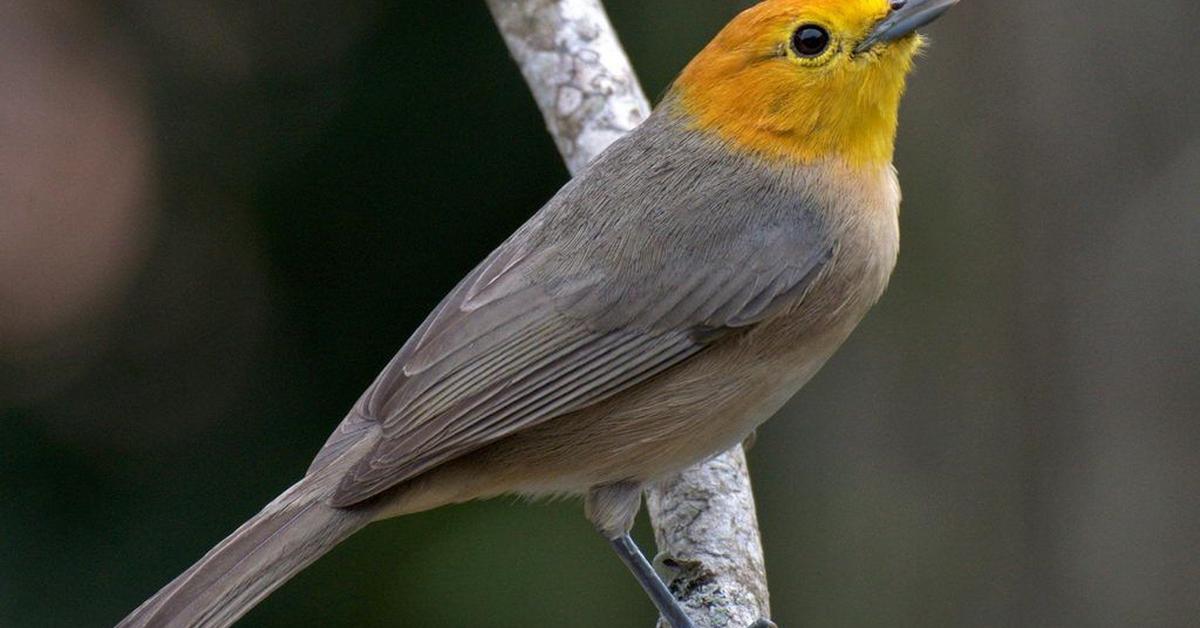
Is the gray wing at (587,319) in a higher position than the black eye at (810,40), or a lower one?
lower

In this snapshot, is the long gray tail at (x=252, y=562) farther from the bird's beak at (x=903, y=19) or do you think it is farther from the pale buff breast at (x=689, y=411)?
the bird's beak at (x=903, y=19)

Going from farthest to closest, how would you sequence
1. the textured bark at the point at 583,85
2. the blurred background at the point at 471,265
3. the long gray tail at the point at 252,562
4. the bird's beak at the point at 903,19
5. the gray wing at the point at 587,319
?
1. the blurred background at the point at 471,265
2. the textured bark at the point at 583,85
3. the bird's beak at the point at 903,19
4. the gray wing at the point at 587,319
5. the long gray tail at the point at 252,562

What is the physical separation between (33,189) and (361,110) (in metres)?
1.53

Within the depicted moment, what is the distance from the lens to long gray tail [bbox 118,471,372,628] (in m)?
3.40

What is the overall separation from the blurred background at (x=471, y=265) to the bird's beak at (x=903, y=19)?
7.91 ft

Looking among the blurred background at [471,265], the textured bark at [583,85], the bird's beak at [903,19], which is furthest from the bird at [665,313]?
the blurred background at [471,265]

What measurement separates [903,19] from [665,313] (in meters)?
1.02

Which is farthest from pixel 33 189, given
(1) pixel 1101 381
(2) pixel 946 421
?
(1) pixel 1101 381

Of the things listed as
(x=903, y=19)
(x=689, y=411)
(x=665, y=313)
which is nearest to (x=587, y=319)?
(x=665, y=313)

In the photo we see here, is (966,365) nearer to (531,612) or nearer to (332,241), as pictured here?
(531,612)

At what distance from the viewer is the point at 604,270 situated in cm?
385

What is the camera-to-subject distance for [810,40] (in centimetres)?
394

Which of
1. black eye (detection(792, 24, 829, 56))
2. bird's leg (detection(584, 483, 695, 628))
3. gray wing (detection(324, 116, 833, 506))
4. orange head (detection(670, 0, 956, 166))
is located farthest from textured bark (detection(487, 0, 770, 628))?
black eye (detection(792, 24, 829, 56))

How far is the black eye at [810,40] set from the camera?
155 inches
